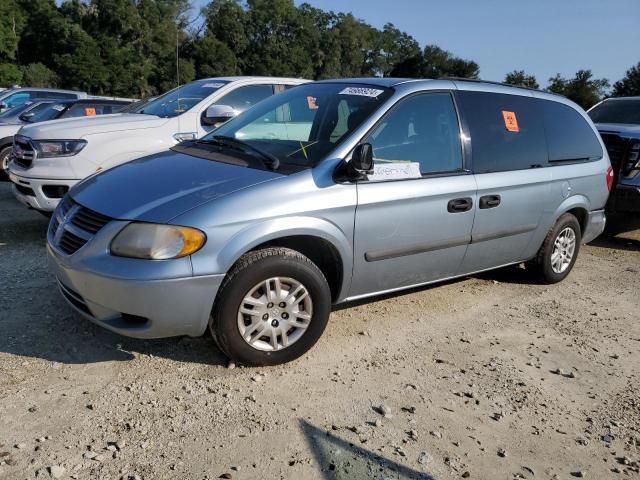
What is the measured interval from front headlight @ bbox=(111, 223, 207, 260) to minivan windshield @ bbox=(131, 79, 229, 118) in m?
3.73

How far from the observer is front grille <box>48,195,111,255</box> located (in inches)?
128

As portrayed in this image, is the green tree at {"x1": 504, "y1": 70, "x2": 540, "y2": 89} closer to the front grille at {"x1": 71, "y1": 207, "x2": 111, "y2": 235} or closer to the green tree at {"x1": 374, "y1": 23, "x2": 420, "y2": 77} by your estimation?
the front grille at {"x1": 71, "y1": 207, "x2": 111, "y2": 235}

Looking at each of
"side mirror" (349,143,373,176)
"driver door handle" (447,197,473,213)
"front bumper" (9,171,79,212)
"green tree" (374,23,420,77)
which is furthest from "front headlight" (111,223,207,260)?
"green tree" (374,23,420,77)

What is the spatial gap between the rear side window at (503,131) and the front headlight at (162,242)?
7.50 feet

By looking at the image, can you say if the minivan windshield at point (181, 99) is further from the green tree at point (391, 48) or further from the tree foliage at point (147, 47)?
the green tree at point (391, 48)

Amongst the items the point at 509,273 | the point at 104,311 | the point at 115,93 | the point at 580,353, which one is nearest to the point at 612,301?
the point at 509,273

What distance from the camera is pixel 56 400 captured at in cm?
303

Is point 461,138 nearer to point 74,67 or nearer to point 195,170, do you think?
point 195,170

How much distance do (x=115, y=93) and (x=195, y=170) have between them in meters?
59.3

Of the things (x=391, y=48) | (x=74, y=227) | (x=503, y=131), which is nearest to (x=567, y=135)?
(x=503, y=131)

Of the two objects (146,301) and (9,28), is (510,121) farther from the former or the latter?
(9,28)

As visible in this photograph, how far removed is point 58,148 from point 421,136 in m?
3.83

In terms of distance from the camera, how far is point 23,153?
6.07m

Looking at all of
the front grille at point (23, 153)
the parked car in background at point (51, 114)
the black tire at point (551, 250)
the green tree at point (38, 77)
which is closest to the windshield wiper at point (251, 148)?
the front grille at point (23, 153)
